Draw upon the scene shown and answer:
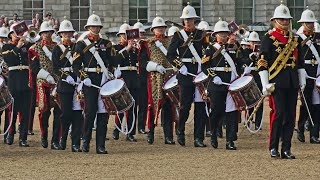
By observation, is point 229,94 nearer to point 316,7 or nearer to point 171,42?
point 171,42

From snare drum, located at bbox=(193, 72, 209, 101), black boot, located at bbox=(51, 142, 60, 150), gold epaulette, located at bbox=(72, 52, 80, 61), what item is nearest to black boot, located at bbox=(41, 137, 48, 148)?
black boot, located at bbox=(51, 142, 60, 150)

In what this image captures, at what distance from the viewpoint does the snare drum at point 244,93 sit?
19938mm

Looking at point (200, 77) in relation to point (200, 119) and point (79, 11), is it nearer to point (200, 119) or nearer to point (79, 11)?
point (200, 119)

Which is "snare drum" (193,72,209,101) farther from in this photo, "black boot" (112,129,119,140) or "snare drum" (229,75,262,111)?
"black boot" (112,129,119,140)

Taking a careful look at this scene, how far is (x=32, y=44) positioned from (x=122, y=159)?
362 centimetres

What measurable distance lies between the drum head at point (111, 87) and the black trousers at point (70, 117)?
31.4 inches

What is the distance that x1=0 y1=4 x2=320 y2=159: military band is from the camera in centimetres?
1812

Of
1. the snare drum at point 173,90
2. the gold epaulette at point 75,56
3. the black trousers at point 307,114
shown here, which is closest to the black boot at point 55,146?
the gold epaulette at point 75,56

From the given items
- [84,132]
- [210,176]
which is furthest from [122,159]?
[210,176]

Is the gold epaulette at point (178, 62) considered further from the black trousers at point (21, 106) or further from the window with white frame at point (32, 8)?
the window with white frame at point (32, 8)

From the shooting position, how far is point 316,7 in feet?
167

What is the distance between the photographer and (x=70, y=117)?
66.5ft

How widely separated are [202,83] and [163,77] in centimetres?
123

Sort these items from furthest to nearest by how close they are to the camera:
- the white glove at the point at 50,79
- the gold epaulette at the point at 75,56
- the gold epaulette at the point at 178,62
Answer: the white glove at the point at 50,79 < the gold epaulette at the point at 178,62 < the gold epaulette at the point at 75,56
